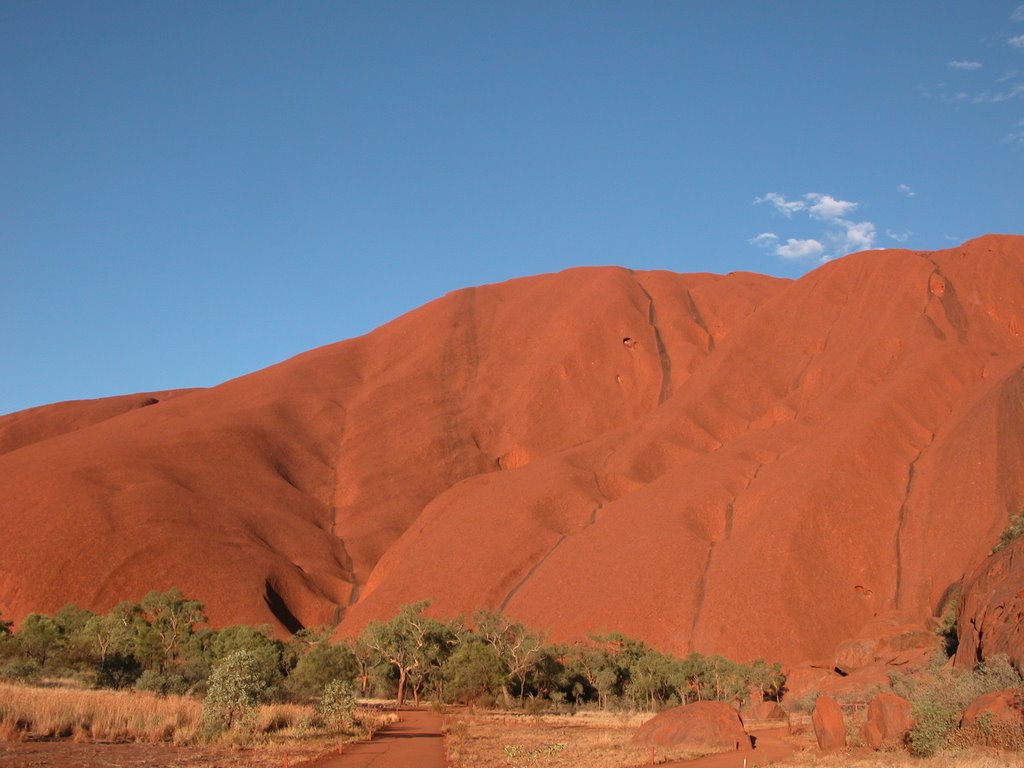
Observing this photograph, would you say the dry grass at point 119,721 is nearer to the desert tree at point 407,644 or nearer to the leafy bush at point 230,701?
the leafy bush at point 230,701

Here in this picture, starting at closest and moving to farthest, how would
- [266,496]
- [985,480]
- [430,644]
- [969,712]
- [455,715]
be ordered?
[969,712] → [455,715] → [430,644] → [985,480] → [266,496]

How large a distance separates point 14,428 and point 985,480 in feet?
388

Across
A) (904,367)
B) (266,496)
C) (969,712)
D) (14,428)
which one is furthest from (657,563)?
(14,428)

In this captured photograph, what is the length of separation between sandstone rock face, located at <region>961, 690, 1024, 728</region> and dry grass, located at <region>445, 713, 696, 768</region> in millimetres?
6091

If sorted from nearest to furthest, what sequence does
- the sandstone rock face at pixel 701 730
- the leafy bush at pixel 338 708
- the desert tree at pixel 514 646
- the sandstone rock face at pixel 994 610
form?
the sandstone rock face at pixel 994 610
the sandstone rock face at pixel 701 730
the leafy bush at pixel 338 708
the desert tree at pixel 514 646

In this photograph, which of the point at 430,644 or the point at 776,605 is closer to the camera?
the point at 430,644

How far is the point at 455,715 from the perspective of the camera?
112ft

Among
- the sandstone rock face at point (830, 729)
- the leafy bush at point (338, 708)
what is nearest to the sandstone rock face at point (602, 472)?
the leafy bush at point (338, 708)

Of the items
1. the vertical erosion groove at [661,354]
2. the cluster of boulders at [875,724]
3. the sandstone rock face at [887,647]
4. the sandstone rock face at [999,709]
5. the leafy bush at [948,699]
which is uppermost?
the vertical erosion groove at [661,354]

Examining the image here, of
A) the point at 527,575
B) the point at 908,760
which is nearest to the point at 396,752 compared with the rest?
the point at 908,760

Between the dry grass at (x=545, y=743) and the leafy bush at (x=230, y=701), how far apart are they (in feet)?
15.3

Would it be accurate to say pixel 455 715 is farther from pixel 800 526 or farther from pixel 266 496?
pixel 266 496

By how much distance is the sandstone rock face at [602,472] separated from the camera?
6175cm

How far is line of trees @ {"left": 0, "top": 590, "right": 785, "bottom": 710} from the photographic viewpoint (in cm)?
3806
